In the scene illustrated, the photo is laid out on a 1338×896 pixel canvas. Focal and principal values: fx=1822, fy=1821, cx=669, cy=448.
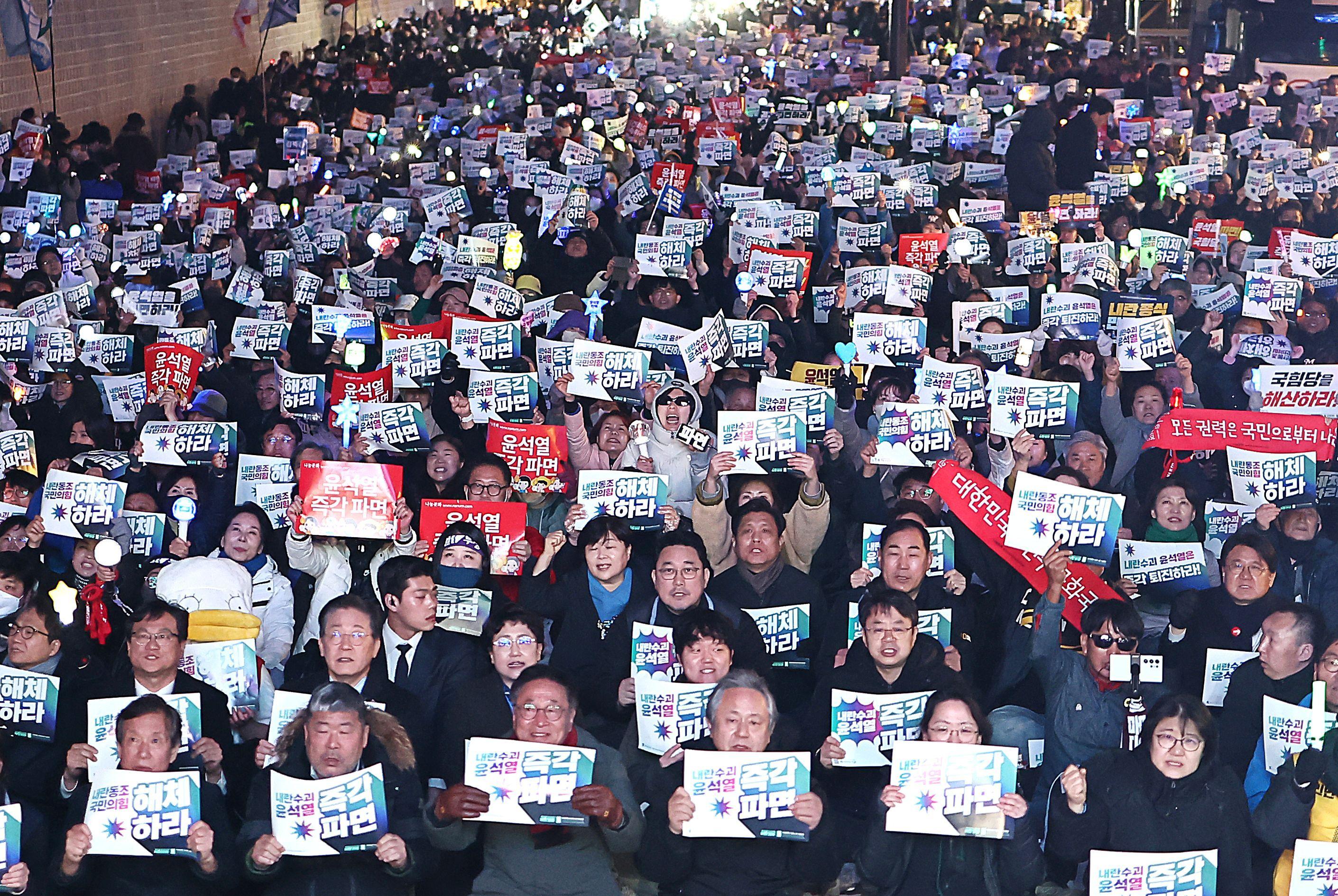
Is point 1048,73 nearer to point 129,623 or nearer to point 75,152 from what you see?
point 75,152

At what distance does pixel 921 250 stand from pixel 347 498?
22.4ft

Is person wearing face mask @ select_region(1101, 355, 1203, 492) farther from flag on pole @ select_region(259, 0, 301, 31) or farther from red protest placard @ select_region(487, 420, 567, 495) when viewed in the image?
flag on pole @ select_region(259, 0, 301, 31)

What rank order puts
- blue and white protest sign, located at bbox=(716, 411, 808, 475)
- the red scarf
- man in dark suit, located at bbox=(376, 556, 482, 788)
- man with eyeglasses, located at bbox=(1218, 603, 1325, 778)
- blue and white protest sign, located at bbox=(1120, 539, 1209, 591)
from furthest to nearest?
blue and white protest sign, located at bbox=(716, 411, 808, 475) → blue and white protest sign, located at bbox=(1120, 539, 1209, 591) → the red scarf → man in dark suit, located at bbox=(376, 556, 482, 788) → man with eyeglasses, located at bbox=(1218, 603, 1325, 778)

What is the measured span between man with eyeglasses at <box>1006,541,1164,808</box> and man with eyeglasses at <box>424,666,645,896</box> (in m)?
1.47

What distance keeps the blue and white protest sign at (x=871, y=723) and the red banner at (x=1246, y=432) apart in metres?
3.19

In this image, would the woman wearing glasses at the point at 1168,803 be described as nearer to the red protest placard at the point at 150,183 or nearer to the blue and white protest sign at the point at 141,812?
the blue and white protest sign at the point at 141,812

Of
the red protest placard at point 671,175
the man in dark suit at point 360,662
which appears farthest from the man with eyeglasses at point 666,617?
the red protest placard at point 671,175

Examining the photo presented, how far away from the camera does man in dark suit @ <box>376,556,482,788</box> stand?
261 inches

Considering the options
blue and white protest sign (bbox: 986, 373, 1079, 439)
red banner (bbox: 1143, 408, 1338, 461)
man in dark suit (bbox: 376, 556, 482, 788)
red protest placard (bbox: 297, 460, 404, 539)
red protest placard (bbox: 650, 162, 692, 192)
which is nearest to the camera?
man in dark suit (bbox: 376, 556, 482, 788)

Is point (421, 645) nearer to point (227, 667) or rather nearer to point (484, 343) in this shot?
point (227, 667)

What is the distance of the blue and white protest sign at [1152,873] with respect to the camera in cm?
523

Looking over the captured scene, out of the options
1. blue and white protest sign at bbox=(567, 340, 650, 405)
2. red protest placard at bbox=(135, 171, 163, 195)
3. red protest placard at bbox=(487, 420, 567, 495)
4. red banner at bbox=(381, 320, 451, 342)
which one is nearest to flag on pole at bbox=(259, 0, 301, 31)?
red protest placard at bbox=(135, 171, 163, 195)

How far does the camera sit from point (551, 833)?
579cm

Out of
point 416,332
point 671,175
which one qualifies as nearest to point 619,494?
point 416,332
